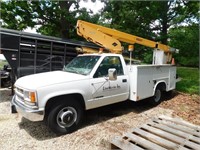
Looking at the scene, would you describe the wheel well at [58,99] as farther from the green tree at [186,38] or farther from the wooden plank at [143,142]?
the green tree at [186,38]

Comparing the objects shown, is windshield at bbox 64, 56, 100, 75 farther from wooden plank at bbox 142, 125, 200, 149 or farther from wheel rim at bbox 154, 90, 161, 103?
wheel rim at bbox 154, 90, 161, 103

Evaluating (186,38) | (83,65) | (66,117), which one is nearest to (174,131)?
(66,117)

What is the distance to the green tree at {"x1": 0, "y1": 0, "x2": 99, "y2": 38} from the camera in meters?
11.5

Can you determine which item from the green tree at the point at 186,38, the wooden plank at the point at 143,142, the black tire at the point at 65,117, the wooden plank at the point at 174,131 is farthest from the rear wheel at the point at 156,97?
the green tree at the point at 186,38

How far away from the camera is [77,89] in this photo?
14.7 ft

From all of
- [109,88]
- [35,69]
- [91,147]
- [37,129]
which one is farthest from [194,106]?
[35,69]

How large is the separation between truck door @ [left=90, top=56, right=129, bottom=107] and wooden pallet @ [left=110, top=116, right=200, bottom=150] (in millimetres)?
→ 1210

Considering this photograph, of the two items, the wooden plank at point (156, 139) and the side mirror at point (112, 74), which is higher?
the side mirror at point (112, 74)

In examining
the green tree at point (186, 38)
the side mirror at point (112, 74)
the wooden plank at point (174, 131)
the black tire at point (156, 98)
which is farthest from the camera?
the green tree at point (186, 38)

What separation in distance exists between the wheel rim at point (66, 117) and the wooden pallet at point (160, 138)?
1207 millimetres

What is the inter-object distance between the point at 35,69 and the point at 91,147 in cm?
387

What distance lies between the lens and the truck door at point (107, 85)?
4883mm

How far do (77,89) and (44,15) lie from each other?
930 centimetres

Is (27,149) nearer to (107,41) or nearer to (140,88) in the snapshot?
(140,88)
